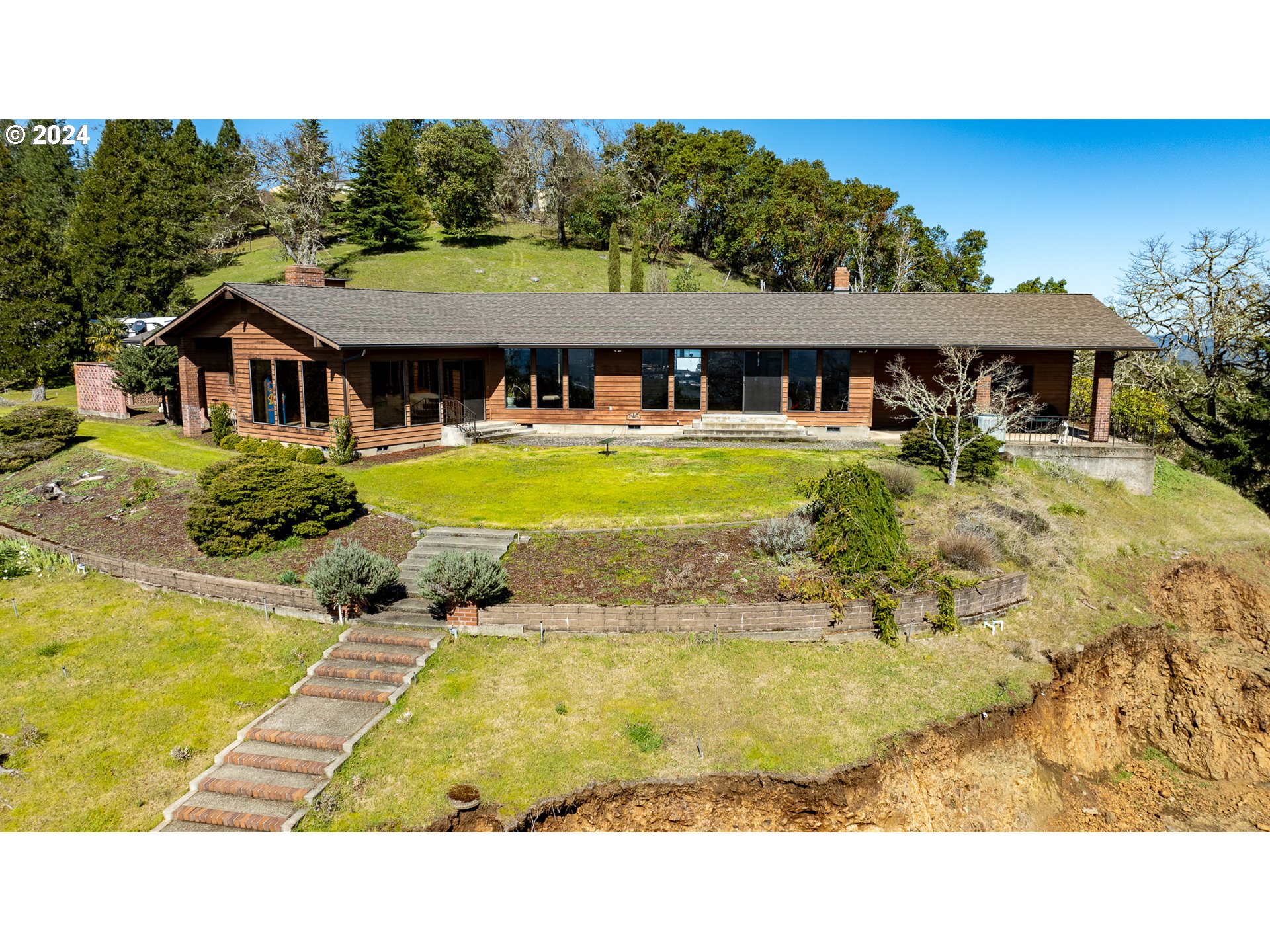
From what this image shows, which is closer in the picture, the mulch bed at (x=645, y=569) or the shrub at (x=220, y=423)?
the mulch bed at (x=645, y=569)

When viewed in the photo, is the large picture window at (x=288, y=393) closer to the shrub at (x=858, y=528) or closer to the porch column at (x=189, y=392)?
the porch column at (x=189, y=392)

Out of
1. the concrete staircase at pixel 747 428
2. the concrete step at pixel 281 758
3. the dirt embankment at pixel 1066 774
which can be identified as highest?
the concrete staircase at pixel 747 428

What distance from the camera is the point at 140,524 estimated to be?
51.7ft

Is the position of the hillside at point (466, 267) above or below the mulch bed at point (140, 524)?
above

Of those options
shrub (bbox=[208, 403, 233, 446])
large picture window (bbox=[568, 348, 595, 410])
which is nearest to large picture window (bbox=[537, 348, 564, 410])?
large picture window (bbox=[568, 348, 595, 410])

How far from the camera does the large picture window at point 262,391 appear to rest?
2252 centimetres

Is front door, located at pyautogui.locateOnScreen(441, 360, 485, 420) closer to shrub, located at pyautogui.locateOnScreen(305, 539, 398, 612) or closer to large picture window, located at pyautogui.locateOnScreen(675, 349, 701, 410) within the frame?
large picture window, located at pyautogui.locateOnScreen(675, 349, 701, 410)

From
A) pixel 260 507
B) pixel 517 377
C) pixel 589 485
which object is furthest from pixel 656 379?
pixel 260 507

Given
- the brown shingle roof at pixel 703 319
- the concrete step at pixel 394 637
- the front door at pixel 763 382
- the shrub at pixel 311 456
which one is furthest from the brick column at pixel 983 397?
the shrub at pixel 311 456

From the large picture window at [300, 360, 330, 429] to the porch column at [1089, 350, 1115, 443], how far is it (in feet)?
77.0

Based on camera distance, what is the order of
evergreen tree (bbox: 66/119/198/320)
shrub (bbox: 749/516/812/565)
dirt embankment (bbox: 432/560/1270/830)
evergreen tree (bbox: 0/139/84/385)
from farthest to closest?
evergreen tree (bbox: 66/119/198/320) → evergreen tree (bbox: 0/139/84/385) → shrub (bbox: 749/516/812/565) → dirt embankment (bbox: 432/560/1270/830)

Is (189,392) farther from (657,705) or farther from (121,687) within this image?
(657,705)

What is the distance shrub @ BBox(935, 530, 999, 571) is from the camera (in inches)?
558

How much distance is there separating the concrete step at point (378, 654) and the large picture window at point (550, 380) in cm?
1575
